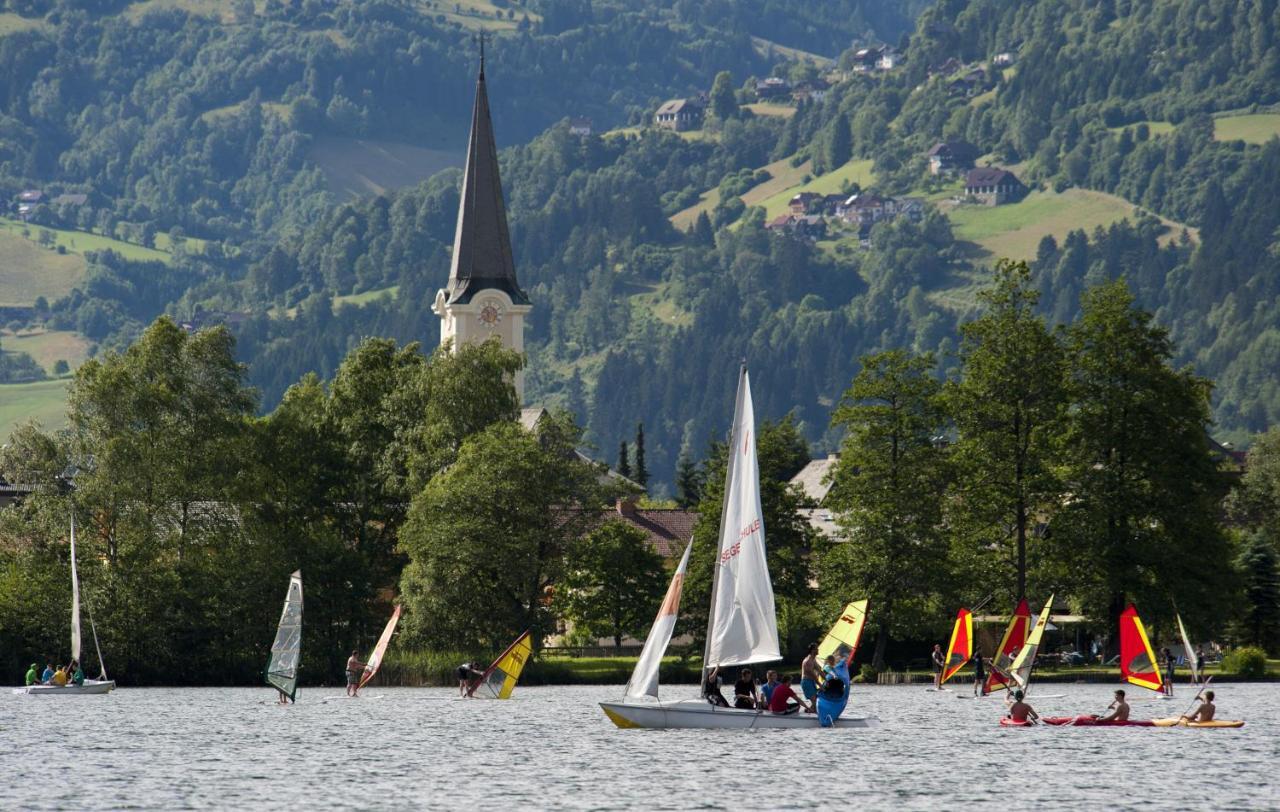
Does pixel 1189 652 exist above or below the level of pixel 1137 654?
above

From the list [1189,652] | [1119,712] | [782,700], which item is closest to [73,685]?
[782,700]

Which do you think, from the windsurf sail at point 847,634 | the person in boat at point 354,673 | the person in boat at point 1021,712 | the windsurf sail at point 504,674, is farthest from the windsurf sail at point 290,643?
the person in boat at point 1021,712

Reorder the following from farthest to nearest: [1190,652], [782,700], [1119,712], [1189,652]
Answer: [1189,652], [1190,652], [1119,712], [782,700]

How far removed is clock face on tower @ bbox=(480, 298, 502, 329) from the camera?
166750 millimetres

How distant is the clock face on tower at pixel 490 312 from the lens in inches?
6565

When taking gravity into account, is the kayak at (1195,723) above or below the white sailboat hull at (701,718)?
above

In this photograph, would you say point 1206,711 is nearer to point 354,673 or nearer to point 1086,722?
point 1086,722

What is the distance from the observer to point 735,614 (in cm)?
6400

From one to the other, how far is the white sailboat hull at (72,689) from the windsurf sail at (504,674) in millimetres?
13583

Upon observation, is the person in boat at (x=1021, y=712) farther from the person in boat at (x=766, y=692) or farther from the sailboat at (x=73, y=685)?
the sailboat at (x=73, y=685)


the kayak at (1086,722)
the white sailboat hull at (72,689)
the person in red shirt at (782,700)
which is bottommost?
the person in red shirt at (782,700)

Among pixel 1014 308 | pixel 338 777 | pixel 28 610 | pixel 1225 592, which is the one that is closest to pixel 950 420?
pixel 1014 308

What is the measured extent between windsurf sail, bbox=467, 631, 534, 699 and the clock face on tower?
7669 centimetres

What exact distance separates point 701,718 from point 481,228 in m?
103
